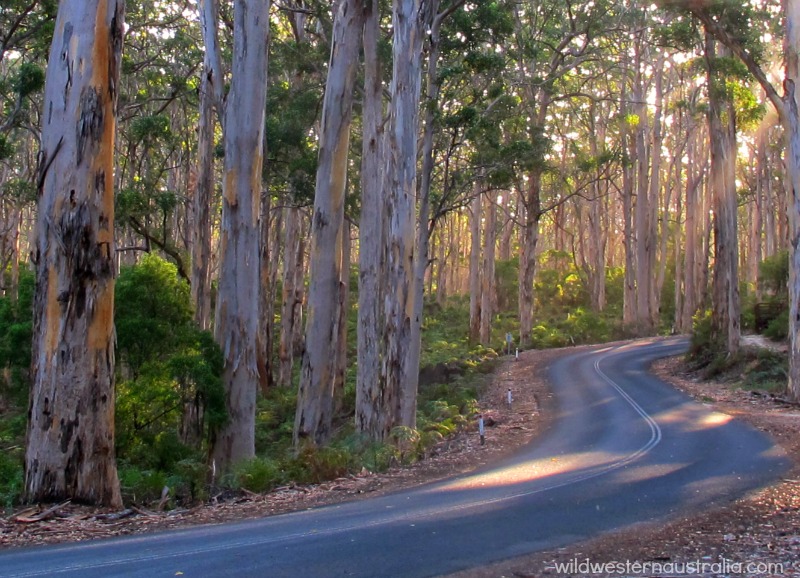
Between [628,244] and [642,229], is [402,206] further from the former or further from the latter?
[628,244]

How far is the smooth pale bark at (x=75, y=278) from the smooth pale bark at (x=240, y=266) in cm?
508

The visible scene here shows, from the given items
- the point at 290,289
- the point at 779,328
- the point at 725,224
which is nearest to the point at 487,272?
the point at 290,289

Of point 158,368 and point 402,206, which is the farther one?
point 402,206

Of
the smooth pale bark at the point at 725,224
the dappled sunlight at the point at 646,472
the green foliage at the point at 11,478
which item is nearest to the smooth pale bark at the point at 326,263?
the green foliage at the point at 11,478

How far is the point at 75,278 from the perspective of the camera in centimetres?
1000

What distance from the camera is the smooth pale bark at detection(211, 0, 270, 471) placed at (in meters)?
15.4

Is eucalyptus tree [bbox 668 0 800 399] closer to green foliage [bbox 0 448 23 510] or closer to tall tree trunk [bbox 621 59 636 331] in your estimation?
green foliage [bbox 0 448 23 510]

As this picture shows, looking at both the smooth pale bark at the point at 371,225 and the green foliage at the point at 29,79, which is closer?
the smooth pale bark at the point at 371,225

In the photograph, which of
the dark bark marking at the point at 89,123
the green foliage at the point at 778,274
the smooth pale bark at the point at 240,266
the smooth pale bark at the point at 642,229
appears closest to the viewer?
the dark bark marking at the point at 89,123

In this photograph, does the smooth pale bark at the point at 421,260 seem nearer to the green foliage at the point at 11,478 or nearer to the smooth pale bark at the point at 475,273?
the green foliage at the point at 11,478

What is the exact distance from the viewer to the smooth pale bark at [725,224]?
26.0m

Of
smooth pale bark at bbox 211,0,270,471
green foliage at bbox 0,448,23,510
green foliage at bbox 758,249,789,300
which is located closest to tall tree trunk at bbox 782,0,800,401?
green foliage at bbox 758,249,789,300

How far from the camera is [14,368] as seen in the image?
16312 millimetres

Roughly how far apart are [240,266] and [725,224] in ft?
59.2
